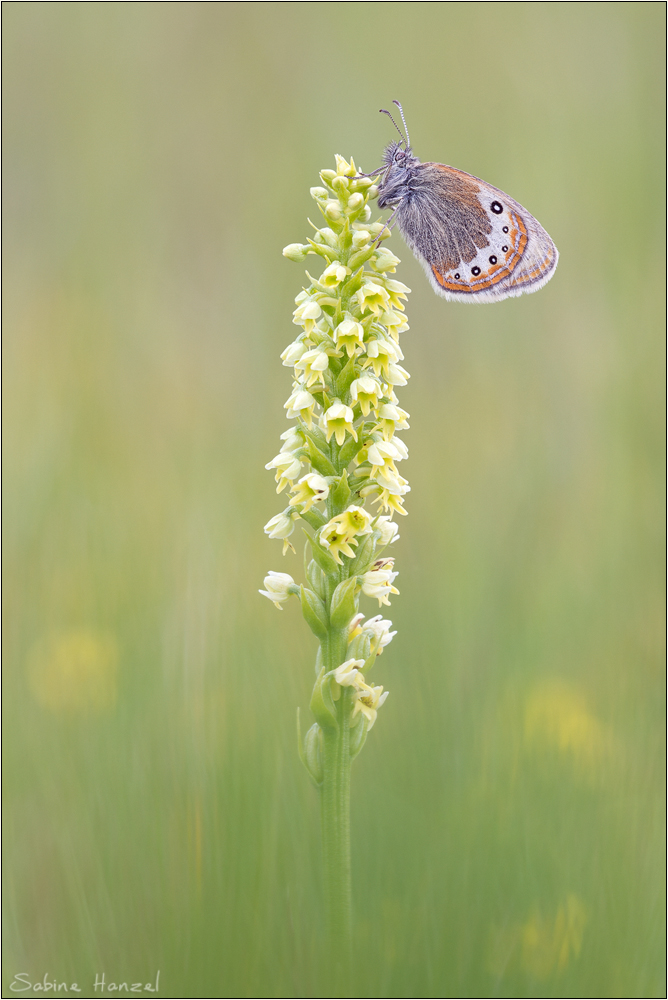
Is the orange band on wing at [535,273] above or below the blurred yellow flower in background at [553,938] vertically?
above

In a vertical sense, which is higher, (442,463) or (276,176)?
(276,176)

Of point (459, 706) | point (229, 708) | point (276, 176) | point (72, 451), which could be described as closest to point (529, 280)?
point (459, 706)

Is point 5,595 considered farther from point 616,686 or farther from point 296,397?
point 616,686

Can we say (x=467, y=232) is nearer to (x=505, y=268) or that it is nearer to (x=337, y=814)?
(x=505, y=268)

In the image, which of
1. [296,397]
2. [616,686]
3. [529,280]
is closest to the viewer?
[296,397]

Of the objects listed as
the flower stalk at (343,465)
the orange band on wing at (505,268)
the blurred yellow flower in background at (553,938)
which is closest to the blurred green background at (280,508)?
the blurred yellow flower in background at (553,938)

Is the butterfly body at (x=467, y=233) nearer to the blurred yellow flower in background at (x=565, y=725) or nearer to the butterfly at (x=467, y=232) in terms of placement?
the butterfly at (x=467, y=232)

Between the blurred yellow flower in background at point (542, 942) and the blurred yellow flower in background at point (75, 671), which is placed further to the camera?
the blurred yellow flower in background at point (75, 671)
